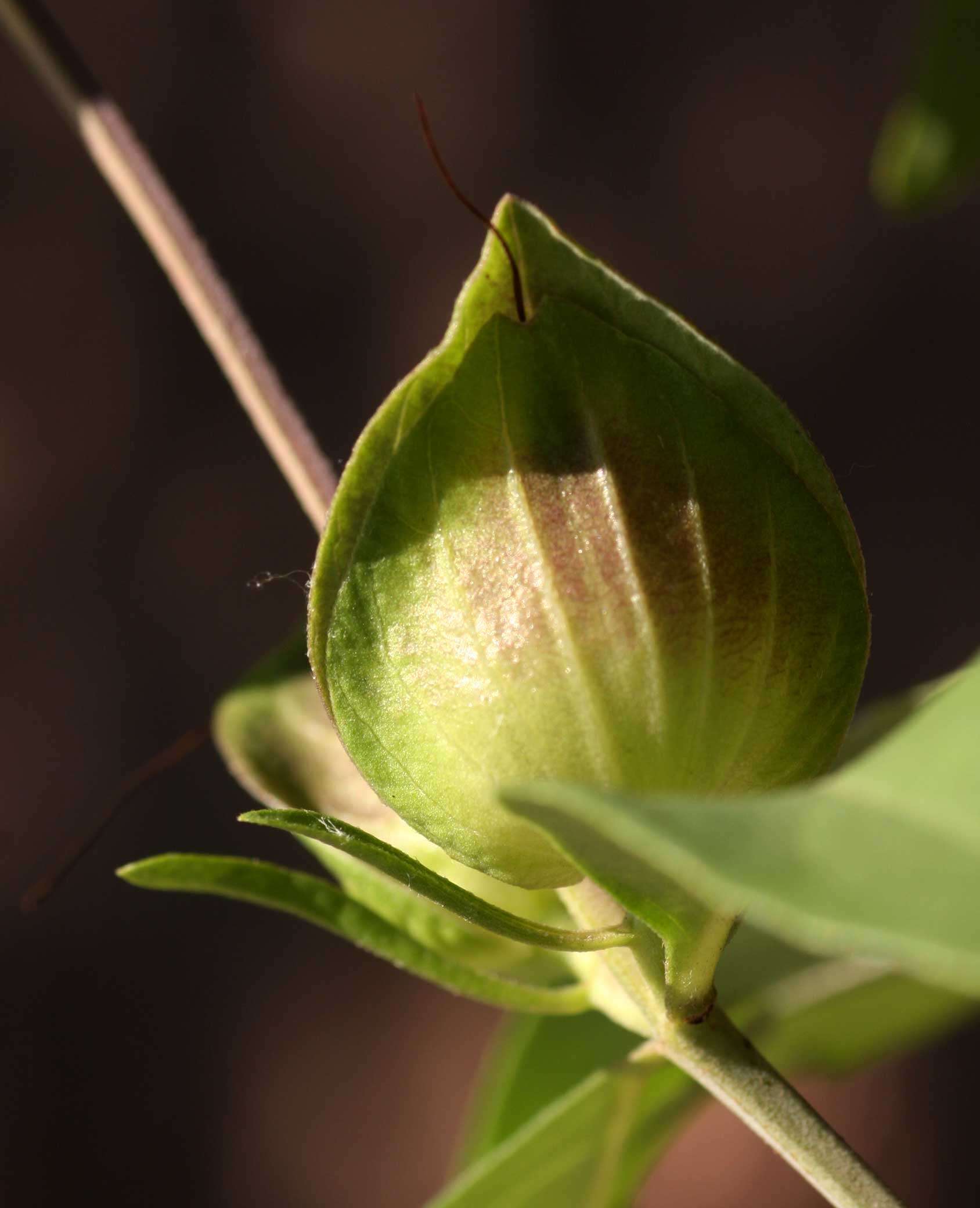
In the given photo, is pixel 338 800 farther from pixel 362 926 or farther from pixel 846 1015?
pixel 846 1015

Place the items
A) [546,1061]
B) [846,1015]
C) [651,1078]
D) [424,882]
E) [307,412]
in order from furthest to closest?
[307,412] → [846,1015] → [546,1061] → [651,1078] → [424,882]

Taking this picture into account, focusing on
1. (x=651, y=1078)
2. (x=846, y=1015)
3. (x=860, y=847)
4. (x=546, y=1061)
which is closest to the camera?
(x=860, y=847)

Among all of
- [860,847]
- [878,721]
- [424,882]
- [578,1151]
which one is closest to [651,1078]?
[578,1151]

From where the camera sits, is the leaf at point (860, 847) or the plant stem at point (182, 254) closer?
the leaf at point (860, 847)

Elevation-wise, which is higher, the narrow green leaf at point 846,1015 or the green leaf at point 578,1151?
the green leaf at point 578,1151

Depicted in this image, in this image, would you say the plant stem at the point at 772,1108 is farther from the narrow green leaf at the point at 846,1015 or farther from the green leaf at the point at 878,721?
the narrow green leaf at the point at 846,1015

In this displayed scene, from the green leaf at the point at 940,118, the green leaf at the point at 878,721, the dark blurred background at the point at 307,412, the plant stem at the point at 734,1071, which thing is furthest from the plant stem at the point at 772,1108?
the dark blurred background at the point at 307,412

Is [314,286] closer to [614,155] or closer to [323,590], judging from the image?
[614,155]
